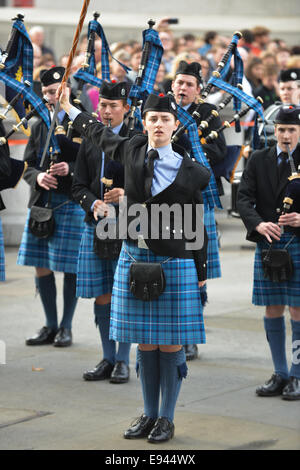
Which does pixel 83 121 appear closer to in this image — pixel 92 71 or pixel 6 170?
pixel 6 170

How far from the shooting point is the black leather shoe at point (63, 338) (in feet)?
23.6

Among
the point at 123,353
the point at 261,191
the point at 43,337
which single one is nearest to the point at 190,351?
the point at 123,353

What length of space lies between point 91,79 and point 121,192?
88 centimetres

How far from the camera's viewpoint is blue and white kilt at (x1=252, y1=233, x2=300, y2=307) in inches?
235

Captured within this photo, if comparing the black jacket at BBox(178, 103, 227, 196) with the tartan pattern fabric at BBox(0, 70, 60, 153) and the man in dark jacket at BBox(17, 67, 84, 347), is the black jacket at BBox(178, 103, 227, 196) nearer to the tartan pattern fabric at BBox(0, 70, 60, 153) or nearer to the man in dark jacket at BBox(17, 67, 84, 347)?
the man in dark jacket at BBox(17, 67, 84, 347)

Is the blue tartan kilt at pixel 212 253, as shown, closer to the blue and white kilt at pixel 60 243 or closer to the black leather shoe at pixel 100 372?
the blue and white kilt at pixel 60 243

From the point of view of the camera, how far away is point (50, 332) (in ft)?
24.1

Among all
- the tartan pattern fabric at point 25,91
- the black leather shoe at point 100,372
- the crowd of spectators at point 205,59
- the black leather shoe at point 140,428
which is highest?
the crowd of spectators at point 205,59

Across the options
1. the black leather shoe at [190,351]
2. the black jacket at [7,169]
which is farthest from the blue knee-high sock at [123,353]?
the black jacket at [7,169]

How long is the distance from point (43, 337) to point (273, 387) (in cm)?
197

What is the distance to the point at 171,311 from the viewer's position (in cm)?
513

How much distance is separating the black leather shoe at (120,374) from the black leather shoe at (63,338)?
3.00 ft

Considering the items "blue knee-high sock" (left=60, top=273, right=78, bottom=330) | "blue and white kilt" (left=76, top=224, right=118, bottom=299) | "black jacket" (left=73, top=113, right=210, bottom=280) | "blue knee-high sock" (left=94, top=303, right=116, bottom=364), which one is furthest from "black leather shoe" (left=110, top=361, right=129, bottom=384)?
"black jacket" (left=73, top=113, right=210, bottom=280)

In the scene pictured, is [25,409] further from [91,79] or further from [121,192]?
[91,79]
